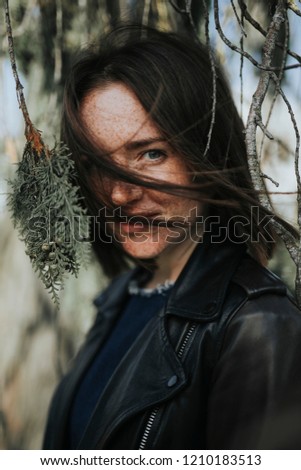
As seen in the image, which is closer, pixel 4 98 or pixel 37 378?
pixel 4 98

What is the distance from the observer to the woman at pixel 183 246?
1.07m

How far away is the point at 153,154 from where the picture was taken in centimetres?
123

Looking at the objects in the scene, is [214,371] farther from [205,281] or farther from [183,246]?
[183,246]

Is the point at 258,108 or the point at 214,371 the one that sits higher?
the point at 258,108

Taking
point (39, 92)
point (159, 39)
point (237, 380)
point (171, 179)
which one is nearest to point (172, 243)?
point (171, 179)

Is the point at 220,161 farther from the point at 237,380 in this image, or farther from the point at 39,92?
the point at 39,92

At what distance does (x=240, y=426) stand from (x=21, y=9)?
136 cm

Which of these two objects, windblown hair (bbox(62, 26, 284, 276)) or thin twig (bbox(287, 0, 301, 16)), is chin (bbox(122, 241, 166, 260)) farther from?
thin twig (bbox(287, 0, 301, 16))

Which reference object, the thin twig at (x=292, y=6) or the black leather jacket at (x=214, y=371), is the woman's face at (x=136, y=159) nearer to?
the black leather jacket at (x=214, y=371)

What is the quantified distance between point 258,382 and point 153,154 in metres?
Answer: 0.55

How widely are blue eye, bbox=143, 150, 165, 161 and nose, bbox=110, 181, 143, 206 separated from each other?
0.08 m

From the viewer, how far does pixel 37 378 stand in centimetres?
225

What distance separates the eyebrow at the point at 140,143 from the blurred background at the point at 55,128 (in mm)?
177

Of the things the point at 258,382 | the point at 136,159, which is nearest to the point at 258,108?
the point at 136,159
